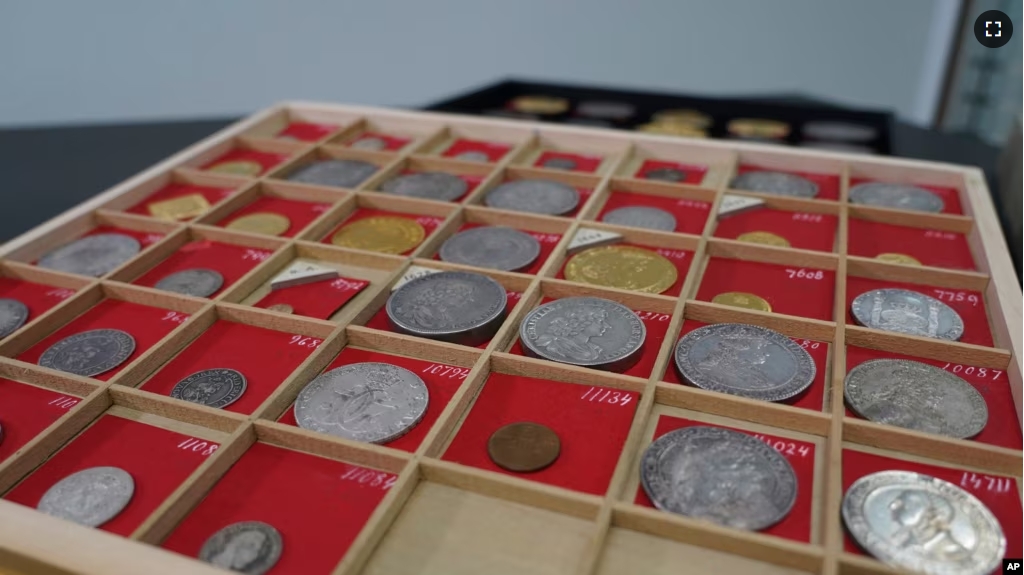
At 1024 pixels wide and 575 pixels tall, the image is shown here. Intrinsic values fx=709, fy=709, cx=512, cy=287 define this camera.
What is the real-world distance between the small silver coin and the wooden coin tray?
7 cm

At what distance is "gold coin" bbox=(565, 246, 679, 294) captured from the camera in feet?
7.73

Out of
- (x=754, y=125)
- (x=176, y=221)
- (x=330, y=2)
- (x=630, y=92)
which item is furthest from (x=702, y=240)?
(x=330, y=2)

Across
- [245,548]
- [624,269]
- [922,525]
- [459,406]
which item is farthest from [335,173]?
[922,525]

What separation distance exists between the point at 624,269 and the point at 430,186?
1.05 metres

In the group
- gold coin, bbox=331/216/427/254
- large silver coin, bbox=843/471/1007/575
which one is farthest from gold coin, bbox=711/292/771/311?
gold coin, bbox=331/216/427/254

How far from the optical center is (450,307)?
2.19 metres

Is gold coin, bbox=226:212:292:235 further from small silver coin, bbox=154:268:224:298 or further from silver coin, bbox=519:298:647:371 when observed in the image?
silver coin, bbox=519:298:647:371

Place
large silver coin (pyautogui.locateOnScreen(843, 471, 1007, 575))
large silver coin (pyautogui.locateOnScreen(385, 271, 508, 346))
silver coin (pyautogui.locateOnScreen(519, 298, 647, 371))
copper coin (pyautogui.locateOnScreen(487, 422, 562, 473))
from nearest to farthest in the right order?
large silver coin (pyautogui.locateOnScreen(843, 471, 1007, 575)), copper coin (pyautogui.locateOnScreen(487, 422, 562, 473)), silver coin (pyautogui.locateOnScreen(519, 298, 647, 371)), large silver coin (pyautogui.locateOnScreen(385, 271, 508, 346))

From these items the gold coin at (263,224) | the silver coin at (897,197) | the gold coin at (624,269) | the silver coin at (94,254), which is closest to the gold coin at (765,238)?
the gold coin at (624,269)

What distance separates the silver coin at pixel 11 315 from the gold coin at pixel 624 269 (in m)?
1.77

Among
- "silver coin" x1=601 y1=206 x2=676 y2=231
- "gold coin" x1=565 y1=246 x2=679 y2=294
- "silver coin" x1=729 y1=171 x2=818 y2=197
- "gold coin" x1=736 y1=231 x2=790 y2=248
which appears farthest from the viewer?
"silver coin" x1=729 y1=171 x2=818 y2=197

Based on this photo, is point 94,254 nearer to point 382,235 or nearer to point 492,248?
point 382,235

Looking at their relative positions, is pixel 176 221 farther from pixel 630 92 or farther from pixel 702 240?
pixel 630 92

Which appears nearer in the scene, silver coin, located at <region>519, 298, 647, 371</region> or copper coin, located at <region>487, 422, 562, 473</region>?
copper coin, located at <region>487, 422, 562, 473</region>
